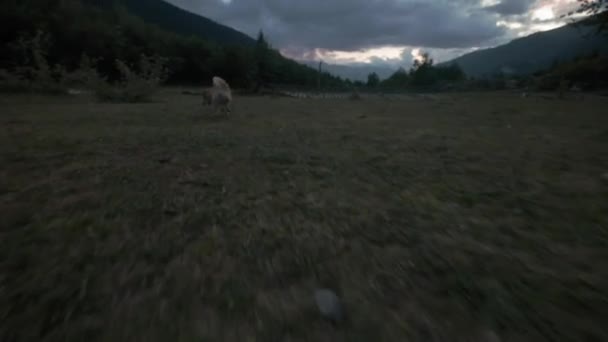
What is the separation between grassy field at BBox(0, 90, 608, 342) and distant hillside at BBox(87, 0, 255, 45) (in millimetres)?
59087

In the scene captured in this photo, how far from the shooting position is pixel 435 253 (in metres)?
1.22

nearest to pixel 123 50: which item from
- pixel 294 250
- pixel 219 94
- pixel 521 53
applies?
pixel 219 94

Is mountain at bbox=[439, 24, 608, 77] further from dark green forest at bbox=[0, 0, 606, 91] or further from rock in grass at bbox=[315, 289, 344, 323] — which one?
rock in grass at bbox=[315, 289, 344, 323]

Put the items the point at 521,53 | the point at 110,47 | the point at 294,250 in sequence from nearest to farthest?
the point at 294,250 → the point at 110,47 → the point at 521,53

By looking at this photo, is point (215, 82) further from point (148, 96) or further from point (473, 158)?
point (148, 96)

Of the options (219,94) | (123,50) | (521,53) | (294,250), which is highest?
(521,53)

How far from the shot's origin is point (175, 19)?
63031 millimetres

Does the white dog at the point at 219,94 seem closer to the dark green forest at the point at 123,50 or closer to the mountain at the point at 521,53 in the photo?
the dark green forest at the point at 123,50

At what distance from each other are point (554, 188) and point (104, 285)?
9.26ft

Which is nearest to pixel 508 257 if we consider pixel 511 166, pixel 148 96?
pixel 511 166

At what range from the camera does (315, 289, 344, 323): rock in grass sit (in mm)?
869

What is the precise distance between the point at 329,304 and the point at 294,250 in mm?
357

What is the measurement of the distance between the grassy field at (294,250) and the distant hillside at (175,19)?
2326 inches

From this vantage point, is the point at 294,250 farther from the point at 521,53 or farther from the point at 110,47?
the point at 521,53
